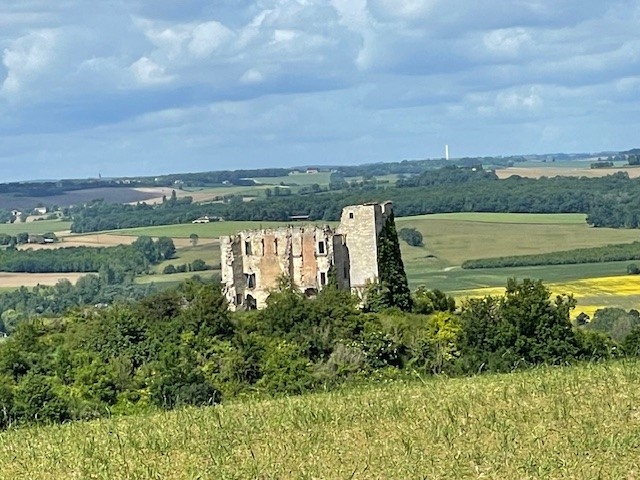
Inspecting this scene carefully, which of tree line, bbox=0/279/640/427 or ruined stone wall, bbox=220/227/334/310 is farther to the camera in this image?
ruined stone wall, bbox=220/227/334/310

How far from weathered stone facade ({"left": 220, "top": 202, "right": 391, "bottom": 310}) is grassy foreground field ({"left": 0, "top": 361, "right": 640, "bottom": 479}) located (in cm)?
3525

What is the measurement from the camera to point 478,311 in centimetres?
3959

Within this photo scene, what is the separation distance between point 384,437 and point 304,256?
3881 cm

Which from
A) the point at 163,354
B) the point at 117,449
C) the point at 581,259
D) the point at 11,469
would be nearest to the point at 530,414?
the point at 117,449

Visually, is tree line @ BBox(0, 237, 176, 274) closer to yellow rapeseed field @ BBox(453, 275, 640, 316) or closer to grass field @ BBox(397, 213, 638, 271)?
grass field @ BBox(397, 213, 638, 271)

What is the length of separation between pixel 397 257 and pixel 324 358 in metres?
9.80

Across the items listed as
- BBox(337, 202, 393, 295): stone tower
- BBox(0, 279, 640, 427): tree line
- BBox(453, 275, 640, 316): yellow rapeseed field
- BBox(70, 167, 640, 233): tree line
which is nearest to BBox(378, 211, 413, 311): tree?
BBox(337, 202, 393, 295): stone tower

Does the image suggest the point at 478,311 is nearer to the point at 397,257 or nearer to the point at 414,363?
the point at 414,363

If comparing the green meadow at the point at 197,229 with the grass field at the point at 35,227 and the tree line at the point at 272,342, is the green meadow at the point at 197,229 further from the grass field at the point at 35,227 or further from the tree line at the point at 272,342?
the tree line at the point at 272,342

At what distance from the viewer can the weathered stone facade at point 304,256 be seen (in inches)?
1986

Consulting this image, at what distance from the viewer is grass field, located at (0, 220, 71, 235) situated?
163 meters

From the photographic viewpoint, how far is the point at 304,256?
50.9m

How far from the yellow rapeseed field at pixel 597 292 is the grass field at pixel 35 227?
311 feet

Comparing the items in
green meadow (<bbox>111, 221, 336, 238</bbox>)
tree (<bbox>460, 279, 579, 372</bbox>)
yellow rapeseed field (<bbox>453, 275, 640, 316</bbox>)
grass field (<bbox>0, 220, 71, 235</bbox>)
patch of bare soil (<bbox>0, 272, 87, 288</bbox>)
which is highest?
tree (<bbox>460, 279, 579, 372</bbox>)
